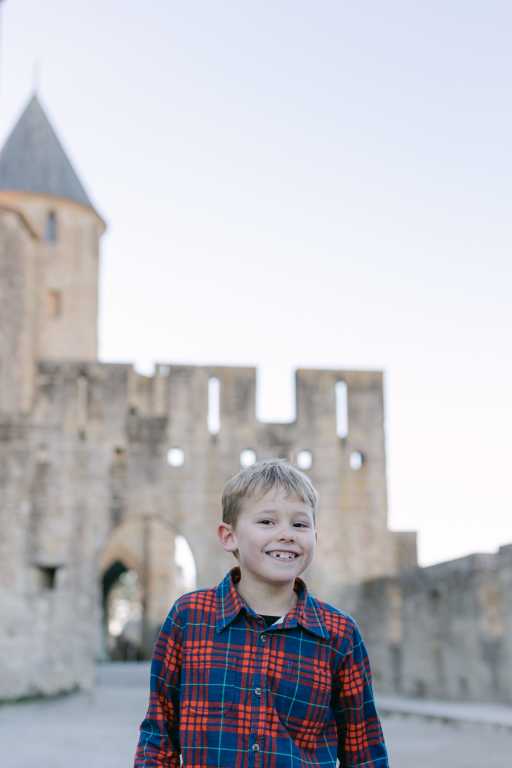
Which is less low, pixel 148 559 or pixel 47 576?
pixel 148 559

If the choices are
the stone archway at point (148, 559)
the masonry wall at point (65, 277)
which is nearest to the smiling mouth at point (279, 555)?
the masonry wall at point (65, 277)

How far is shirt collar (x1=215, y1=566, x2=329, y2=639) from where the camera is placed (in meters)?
2.98

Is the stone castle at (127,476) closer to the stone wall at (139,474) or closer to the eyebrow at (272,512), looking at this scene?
the stone wall at (139,474)


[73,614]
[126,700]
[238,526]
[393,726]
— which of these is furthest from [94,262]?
[238,526]

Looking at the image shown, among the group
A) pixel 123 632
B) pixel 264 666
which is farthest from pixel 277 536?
pixel 123 632

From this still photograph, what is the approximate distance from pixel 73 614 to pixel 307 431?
595 cm

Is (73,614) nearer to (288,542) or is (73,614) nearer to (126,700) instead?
(126,700)

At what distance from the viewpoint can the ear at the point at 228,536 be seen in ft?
10.5

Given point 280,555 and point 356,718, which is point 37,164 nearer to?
point 280,555

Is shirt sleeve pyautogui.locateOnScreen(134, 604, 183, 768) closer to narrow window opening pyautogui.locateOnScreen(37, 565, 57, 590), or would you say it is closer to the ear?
the ear

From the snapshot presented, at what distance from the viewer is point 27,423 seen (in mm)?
21828

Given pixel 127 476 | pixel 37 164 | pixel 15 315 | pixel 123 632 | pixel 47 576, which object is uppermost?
pixel 37 164

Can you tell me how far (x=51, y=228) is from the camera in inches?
1065

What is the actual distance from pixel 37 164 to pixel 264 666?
26104 millimetres
